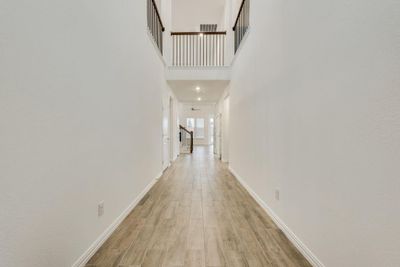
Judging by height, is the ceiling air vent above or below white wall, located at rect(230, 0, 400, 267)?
above

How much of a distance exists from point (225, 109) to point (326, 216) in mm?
5278

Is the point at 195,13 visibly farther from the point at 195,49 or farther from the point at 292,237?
the point at 292,237

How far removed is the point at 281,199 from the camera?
79.4 inches

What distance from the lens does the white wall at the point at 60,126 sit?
36.3 inches

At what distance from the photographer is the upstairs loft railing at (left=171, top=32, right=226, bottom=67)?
5391mm

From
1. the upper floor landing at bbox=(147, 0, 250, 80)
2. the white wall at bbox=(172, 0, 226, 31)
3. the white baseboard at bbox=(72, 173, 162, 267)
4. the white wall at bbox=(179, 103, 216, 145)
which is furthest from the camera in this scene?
the white wall at bbox=(179, 103, 216, 145)

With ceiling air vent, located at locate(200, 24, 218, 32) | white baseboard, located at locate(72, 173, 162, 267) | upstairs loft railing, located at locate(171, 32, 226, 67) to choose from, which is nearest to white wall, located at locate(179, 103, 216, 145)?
ceiling air vent, located at locate(200, 24, 218, 32)

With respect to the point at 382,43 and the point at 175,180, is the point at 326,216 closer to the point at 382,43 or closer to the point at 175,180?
the point at 382,43

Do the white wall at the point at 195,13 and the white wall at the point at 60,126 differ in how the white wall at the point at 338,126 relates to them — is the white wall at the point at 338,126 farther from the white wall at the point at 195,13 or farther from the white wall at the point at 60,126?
the white wall at the point at 195,13

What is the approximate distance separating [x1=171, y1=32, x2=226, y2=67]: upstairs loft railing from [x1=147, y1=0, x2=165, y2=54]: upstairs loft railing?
2.92 feet

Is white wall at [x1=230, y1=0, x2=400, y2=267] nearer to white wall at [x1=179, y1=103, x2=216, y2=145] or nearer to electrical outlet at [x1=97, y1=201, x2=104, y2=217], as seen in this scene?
electrical outlet at [x1=97, y1=201, x2=104, y2=217]

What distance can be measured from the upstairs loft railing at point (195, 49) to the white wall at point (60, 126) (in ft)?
10.8

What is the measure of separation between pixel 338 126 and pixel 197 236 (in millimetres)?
1572

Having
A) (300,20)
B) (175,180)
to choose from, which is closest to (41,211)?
(300,20)
